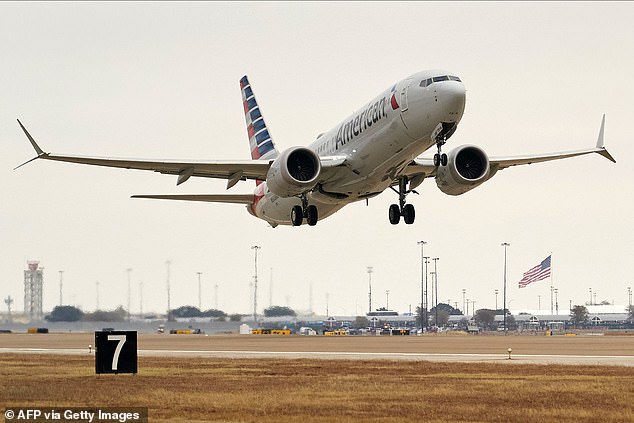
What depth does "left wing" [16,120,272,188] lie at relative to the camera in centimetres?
5497

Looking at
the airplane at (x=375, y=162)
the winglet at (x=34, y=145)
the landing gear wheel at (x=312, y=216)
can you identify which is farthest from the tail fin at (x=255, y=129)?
the winglet at (x=34, y=145)

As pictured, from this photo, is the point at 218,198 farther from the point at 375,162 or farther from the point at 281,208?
the point at 375,162

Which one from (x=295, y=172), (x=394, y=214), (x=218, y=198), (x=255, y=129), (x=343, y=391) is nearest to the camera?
(x=343, y=391)

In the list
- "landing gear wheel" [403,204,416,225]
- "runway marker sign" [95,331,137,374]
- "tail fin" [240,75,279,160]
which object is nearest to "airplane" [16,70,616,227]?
"landing gear wheel" [403,204,416,225]

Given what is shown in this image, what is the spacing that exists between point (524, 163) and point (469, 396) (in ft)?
105

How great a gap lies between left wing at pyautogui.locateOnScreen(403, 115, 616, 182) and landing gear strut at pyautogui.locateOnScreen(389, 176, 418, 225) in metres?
0.64

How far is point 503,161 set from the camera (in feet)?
193

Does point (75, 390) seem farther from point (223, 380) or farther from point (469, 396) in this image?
point (469, 396)

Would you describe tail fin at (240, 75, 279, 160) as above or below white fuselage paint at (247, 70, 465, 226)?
above

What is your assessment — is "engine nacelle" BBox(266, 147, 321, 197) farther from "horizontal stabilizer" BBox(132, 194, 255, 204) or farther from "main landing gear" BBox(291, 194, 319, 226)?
"horizontal stabilizer" BBox(132, 194, 255, 204)

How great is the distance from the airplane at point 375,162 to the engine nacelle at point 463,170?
49 mm

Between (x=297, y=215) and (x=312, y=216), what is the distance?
1011mm

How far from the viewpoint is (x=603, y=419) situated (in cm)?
2580

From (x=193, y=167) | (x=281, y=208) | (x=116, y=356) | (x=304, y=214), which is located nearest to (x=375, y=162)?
(x=304, y=214)
